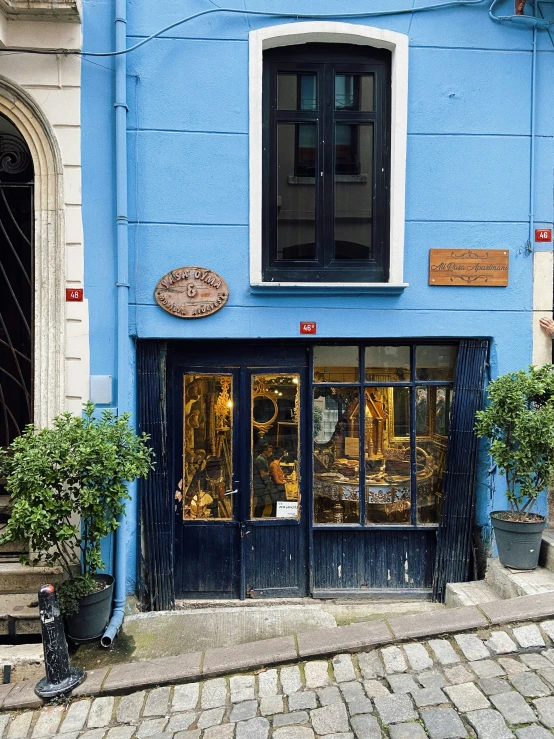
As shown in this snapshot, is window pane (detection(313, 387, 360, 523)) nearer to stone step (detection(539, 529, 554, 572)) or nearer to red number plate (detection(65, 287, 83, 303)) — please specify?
stone step (detection(539, 529, 554, 572))

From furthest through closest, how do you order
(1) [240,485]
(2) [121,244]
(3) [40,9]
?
1. (1) [240,485]
2. (2) [121,244]
3. (3) [40,9]

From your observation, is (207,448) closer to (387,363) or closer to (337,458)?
(337,458)

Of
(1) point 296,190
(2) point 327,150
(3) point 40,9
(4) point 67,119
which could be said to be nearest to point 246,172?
(1) point 296,190

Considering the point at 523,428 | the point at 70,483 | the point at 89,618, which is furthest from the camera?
the point at 523,428

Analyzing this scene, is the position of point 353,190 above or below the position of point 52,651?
above

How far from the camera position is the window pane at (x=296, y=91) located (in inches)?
217

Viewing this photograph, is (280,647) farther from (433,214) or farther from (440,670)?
(433,214)

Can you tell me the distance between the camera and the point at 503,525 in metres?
5.04

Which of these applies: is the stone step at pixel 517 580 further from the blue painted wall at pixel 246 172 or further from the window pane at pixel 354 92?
the window pane at pixel 354 92

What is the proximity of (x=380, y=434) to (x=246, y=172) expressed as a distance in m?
2.95

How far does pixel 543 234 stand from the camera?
5.48 metres

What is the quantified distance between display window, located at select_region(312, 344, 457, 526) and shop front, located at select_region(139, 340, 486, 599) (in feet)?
0.03

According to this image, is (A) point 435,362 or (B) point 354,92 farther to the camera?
(A) point 435,362

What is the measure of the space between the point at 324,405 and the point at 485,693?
9.43 ft
